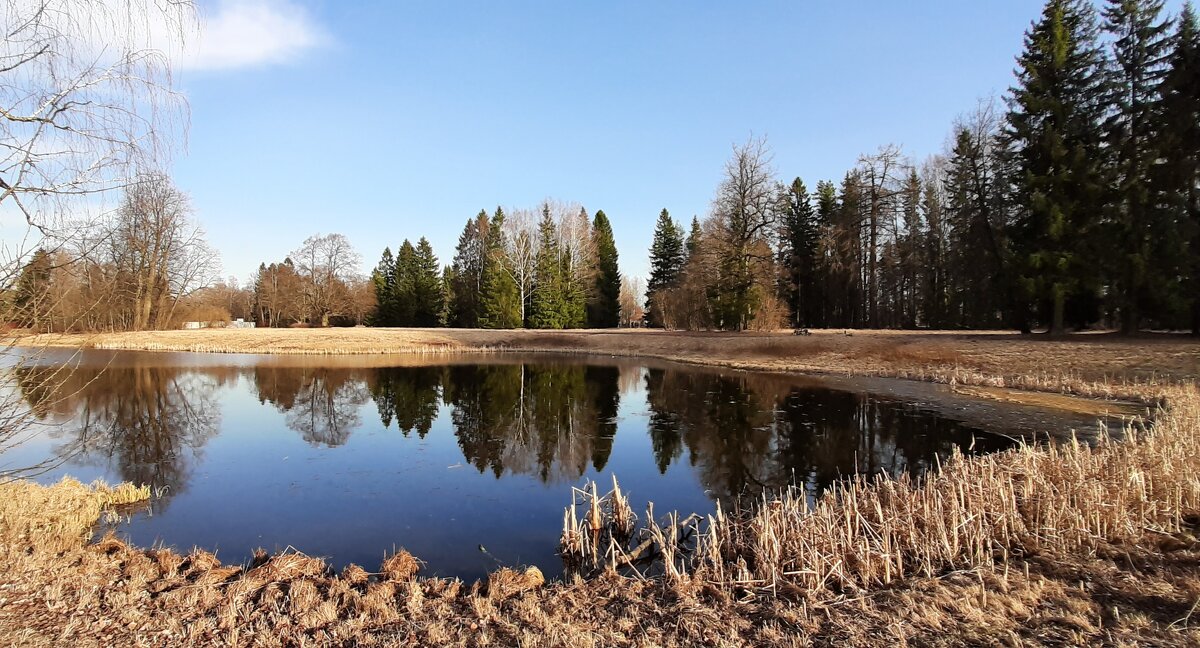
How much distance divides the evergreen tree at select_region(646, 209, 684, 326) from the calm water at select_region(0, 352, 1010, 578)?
135ft

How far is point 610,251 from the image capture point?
64.9 meters

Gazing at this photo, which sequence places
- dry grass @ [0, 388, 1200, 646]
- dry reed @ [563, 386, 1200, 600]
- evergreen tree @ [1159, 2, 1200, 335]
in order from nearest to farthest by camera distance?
dry grass @ [0, 388, 1200, 646] → dry reed @ [563, 386, 1200, 600] → evergreen tree @ [1159, 2, 1200, 335]

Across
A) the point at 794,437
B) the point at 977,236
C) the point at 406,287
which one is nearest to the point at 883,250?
the point at 977,236

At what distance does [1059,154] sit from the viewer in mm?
24422

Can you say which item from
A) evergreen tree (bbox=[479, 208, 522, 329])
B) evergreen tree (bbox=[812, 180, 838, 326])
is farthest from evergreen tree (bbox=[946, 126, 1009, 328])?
evergreen tree (bbox=[479, 208, 522, 329])

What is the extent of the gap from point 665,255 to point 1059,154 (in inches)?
1614

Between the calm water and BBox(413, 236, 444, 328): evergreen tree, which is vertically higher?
BBox(413, 236, 444, 328): evergreen tree

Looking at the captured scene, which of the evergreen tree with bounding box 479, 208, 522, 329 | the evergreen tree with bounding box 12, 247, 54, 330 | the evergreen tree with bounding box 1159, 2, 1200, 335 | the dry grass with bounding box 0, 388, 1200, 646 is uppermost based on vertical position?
the evergreen tree with bounding box 1159, 2, 1200, 335

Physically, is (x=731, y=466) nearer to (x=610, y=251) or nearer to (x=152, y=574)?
(x=152, y=574)

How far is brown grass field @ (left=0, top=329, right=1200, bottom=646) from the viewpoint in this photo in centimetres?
383

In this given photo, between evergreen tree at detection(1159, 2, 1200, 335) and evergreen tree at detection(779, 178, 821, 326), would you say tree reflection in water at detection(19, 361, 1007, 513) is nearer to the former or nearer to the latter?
evergreen tree at detection(1159, 2, 1200, 335)

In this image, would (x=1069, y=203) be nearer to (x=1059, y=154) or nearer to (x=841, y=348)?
(x=1059, y=154)

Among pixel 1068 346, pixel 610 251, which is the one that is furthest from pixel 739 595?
pixel 610 251

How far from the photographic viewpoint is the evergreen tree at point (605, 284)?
6081 centimetres
